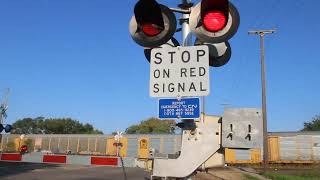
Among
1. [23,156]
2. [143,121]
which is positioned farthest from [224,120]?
[143,121]

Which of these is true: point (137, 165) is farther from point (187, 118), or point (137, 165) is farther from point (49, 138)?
point (49, 138)

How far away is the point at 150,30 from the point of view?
185 inches

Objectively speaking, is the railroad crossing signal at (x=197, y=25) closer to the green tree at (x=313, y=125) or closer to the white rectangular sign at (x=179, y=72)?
the white rectangular sign at (x=179, y=72)

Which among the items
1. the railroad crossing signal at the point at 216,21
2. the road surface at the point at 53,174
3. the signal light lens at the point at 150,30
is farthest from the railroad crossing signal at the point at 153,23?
the road surface at the point at 53,174

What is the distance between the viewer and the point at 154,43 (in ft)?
15.5

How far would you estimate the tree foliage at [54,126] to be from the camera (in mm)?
120812

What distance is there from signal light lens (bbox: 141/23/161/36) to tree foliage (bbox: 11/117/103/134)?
4547 inches

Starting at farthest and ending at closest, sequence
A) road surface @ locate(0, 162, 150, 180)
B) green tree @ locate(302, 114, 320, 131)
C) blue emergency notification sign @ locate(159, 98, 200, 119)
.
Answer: green tree @ locate(302, 114, 320, 131)
road surface @ locate(0, 162, 150, 180)
blue emergency notification sign @ locate(159, 98, 200, 119)

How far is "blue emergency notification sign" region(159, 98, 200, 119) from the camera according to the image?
14.7 feet

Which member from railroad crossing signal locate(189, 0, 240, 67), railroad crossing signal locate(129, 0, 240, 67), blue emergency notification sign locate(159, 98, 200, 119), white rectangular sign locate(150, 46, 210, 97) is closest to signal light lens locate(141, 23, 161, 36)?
railroad crossing signal locate(129, 0, 240, 67)

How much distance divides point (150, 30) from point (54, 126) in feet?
396

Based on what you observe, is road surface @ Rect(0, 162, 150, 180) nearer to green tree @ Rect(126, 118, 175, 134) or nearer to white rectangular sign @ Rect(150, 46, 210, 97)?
white rectangular sign @ Rect(150, 46, 210, 97)

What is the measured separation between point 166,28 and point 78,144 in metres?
59.8

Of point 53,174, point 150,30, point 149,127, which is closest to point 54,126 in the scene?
point 149,127
